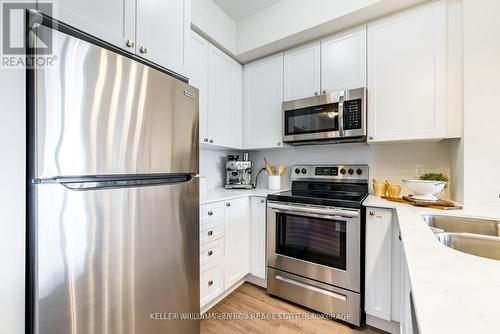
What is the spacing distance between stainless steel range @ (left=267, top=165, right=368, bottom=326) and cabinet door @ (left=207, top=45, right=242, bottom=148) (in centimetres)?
81

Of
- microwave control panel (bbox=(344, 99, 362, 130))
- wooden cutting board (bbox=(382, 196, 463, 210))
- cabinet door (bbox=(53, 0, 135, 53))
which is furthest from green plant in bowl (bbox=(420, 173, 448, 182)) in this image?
cabinet door (bbox=(53, 0, 135, 53))

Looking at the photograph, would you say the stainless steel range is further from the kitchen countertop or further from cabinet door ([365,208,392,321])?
the kitchen countertop

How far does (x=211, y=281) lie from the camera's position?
5.69 ft

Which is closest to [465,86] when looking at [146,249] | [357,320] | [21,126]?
[357,320]

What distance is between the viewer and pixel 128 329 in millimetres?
944

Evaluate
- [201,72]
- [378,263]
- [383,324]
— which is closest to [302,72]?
[201,72]

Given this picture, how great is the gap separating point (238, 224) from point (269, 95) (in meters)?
1.41

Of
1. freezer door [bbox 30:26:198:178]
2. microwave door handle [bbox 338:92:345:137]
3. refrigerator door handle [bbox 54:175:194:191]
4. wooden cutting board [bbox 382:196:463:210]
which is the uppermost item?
microwave door handle [bbox 338:92:345:137]

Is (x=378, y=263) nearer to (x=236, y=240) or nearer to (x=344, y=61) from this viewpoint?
(x=236, y=240)

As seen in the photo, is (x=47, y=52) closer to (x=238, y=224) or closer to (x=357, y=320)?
(x=238, y=224)

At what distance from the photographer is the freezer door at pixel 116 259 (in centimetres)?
74

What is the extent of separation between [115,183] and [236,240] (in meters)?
1.32

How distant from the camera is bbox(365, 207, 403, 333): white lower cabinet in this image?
1.49 metres

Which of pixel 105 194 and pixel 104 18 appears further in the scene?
pixel 104 18
